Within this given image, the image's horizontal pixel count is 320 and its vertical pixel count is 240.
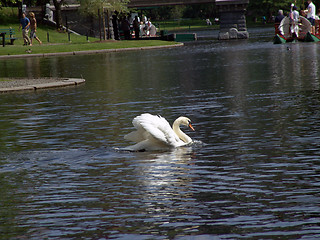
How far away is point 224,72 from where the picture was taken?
25484 mm

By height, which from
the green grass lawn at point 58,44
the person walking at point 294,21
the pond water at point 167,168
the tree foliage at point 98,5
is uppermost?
the tree foliage at point 98,5

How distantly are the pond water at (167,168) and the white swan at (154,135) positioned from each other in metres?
0.18

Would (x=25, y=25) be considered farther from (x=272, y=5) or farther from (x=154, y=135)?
(x=272, y=5)

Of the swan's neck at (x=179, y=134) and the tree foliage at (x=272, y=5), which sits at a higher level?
the tree foliage at (x=272, y=5)

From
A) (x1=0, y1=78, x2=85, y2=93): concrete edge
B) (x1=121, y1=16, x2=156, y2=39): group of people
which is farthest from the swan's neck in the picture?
(x1=121, y1=16, x2=156, y2=39): group of people

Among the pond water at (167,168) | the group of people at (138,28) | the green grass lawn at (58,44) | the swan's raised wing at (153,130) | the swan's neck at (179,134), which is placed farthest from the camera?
the group of people at (138,28)

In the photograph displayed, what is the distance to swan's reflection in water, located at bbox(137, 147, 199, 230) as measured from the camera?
7.19 meters

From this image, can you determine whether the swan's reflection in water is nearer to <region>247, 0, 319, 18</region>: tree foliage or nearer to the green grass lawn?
the green grass lawn

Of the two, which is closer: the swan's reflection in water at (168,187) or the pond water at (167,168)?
the pond water at (167,168)

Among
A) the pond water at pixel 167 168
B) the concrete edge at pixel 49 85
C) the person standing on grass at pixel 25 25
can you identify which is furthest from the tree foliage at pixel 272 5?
the pond water at pixel 167 168

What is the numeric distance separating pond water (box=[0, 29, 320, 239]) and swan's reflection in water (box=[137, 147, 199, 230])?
0.01 metres

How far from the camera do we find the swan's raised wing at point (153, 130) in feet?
34.2

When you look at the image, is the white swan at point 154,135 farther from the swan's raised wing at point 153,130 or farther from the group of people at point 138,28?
the group of people at point 138,28

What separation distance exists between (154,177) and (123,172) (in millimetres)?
631
